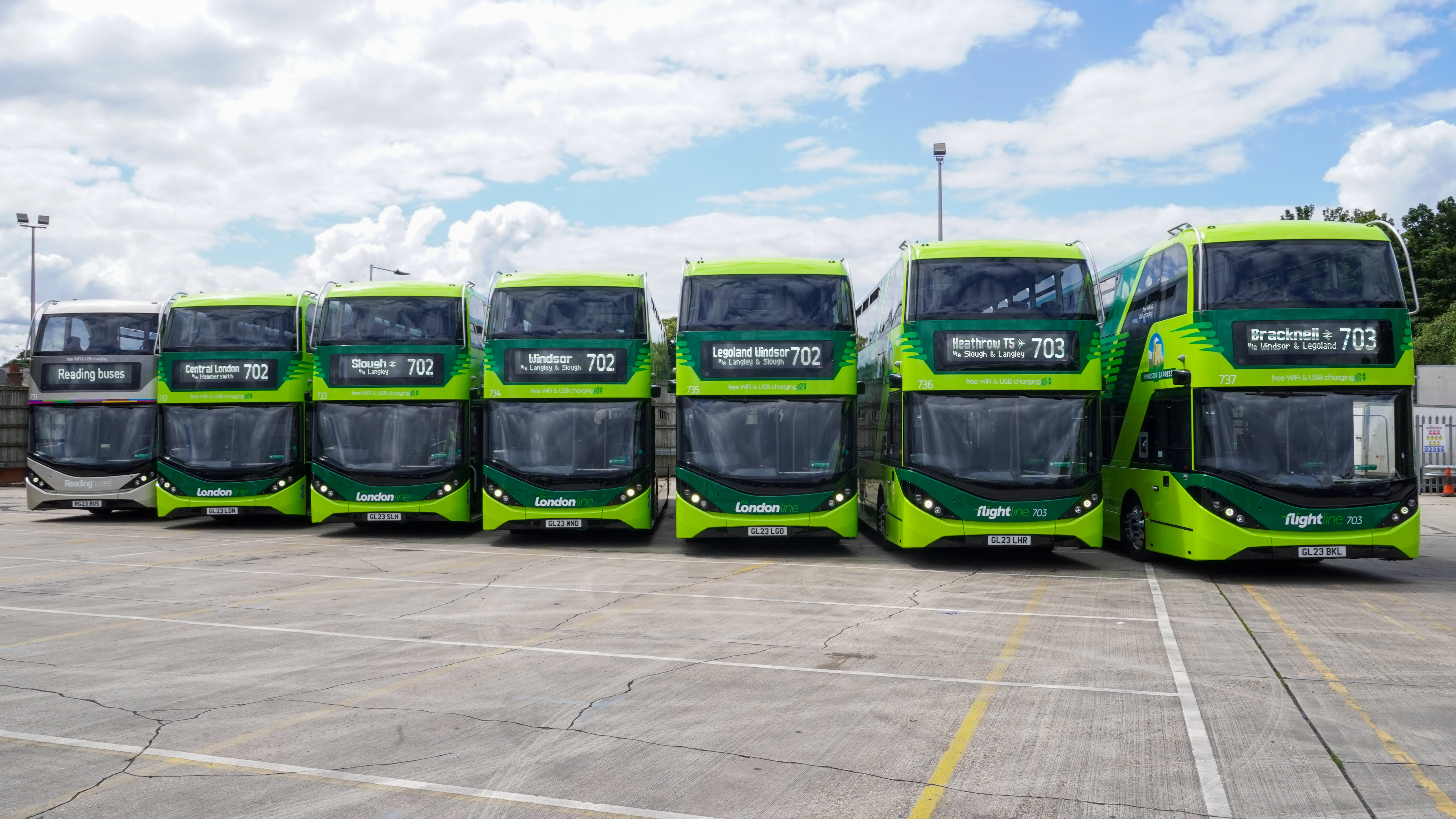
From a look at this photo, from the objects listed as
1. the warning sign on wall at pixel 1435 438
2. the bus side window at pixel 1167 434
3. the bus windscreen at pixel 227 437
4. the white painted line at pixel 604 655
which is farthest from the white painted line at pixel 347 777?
the warning sign on wall at pixel 1435 438

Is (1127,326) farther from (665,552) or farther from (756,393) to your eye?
(665,552)

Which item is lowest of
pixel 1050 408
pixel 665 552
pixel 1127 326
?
pixel 665 552

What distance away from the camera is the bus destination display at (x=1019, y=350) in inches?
568

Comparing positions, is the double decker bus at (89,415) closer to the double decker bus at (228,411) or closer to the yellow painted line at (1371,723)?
the double decker bus at (228,411)

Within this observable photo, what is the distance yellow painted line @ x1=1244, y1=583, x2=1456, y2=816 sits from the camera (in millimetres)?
5270

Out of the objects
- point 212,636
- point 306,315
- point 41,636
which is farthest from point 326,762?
point 306,315

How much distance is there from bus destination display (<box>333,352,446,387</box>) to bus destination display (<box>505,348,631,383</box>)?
1.98 meters

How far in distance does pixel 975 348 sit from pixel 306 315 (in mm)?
12847

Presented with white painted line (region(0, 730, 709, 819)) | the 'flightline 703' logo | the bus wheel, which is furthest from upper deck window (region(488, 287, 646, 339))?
white painted line (region(0, 730, 709, 819))

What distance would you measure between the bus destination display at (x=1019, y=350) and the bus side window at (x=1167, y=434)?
1.22 meters

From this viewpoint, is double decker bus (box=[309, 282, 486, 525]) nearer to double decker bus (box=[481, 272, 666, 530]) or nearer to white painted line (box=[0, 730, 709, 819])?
double decker bus (box=[481, 272, 666, 530])

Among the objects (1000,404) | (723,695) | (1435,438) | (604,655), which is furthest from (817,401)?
(1435,438)

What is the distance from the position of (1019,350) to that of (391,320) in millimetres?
10307

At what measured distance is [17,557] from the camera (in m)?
15.8
